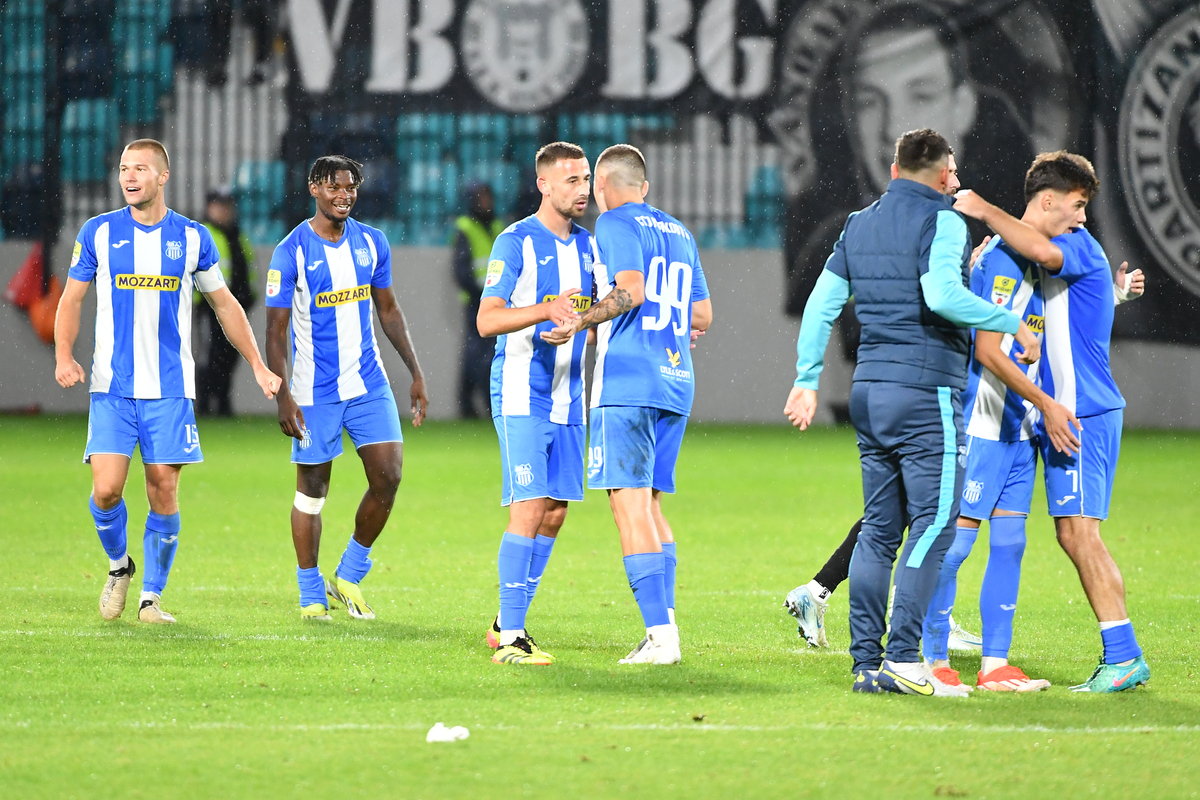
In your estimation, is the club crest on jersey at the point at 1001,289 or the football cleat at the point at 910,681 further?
the club crest on jersey at the point at 1001,289

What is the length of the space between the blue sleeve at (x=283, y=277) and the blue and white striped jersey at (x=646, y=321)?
5.97 ft

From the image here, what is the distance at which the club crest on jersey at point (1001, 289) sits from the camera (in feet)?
17.4

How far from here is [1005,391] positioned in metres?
5.35

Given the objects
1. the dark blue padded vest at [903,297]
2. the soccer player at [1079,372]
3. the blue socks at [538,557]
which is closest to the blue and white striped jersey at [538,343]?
the blue socks at [538,557]

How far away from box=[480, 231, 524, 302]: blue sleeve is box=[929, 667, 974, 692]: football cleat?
6.90ft

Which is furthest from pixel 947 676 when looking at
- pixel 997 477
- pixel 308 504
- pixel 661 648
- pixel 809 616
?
pixel 308 504

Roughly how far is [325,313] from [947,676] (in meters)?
3.31

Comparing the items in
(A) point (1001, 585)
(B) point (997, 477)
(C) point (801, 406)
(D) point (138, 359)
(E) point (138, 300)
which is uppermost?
(E) point (138, 300)

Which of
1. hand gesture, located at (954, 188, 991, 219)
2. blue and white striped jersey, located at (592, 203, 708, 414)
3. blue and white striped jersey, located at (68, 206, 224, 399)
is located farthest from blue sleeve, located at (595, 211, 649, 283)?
blue and white striped jersey, located at (68, 206, 224, 399)

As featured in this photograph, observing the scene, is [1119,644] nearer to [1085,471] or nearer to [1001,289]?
[1085,471]

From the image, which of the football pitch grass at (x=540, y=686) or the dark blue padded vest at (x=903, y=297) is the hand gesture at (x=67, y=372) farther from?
the dark blue padded vest at (x=903, y=297)

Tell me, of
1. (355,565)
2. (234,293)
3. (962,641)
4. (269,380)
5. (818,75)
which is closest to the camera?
(962,641)

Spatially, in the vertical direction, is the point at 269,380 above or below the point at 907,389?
below

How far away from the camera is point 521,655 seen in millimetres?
5559
